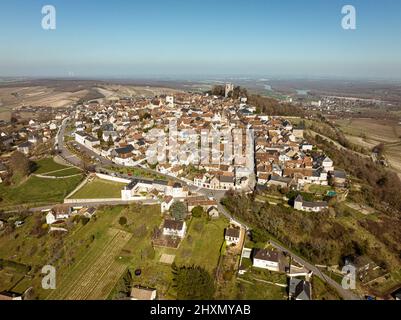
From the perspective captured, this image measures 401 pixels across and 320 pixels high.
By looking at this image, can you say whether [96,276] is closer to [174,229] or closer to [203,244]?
[174,229]

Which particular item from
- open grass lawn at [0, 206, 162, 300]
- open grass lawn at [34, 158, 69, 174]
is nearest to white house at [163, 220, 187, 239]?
open grass lawn at [0, 206, 162, 300]

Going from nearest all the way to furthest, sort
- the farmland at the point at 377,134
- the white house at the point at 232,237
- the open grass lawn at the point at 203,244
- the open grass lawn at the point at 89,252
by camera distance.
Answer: the open grass lawn at the point at 89,252 → the open grass lawn at the point at 203,244 → the white house at the point at 232,237 → the farmland at the point at 377,134

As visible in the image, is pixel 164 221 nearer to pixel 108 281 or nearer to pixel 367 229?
pixel 108 281

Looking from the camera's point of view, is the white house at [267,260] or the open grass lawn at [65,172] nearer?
the white house at [267,260]

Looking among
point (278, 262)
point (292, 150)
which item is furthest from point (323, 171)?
point (278, 262)

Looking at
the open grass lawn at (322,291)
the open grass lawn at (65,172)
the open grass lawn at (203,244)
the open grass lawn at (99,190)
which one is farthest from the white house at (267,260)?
the open grass lawn at (65,172)

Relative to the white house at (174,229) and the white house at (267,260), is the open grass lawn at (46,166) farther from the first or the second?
the white house at (267,260)
